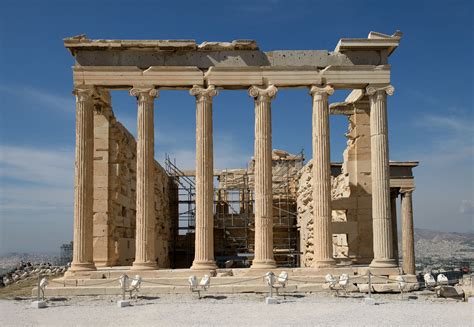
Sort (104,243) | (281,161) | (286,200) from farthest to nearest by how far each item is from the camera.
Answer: (281,161)
(286,200)
(104,243)

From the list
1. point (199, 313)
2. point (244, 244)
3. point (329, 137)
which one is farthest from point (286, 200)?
point (199, 313)

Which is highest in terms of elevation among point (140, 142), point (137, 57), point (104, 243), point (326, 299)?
point (137, 57)

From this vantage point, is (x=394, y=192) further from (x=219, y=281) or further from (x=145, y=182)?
(x=145, y=182)

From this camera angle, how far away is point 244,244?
129 feet

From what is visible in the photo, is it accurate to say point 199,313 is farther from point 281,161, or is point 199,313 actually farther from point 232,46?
point 281,161

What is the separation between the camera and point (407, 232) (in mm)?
30016

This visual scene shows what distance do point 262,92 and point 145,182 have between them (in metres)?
5.72

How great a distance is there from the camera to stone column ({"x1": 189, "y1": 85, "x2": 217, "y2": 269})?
22672mm

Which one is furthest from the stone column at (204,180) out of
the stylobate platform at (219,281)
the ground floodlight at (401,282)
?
the ground floodlight at (401,282)

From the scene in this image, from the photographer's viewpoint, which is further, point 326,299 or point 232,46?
point 232,46

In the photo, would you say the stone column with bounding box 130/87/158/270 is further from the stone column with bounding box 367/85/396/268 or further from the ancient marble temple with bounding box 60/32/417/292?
the stone column with bounding box 367/85/396/268

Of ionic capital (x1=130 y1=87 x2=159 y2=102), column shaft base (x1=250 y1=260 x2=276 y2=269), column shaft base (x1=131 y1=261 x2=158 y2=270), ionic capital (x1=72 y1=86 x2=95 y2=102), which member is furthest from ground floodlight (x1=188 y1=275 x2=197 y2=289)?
ionic capital (x1=72 y1=86 x2=95 y2=102)

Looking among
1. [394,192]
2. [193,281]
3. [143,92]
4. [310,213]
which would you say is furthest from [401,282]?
[143,92]

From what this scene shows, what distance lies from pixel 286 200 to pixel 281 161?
4.41 meters
